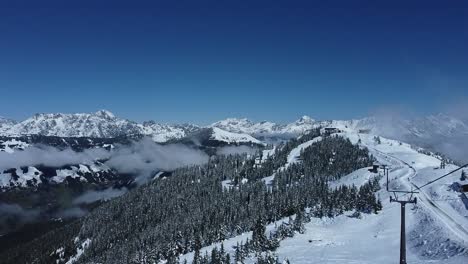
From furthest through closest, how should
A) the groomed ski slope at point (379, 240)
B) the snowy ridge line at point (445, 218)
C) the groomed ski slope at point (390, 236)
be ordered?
the snowy ridge line at point (445, 218), the groomed ski slope at point (390, 236), the groomed ski slope at point (379, 240)

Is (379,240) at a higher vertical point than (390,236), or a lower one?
lower

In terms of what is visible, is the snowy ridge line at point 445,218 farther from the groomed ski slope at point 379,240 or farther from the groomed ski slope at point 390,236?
the groomed ski slope at point 379,240

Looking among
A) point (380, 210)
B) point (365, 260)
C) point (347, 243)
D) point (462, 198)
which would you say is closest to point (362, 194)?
point (380, 210)

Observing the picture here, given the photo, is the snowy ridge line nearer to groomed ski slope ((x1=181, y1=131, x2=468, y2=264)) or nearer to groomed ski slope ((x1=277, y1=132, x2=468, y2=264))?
groomed ski slope ((x1=181, y1=131, x2=468, y2=264))

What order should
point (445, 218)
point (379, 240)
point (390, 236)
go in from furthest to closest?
point (390, 236)
point (379, 240)
point (445, 218)

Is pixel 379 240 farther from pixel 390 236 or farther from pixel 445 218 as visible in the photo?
pixel 445 218

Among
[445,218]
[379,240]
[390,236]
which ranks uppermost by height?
[445,218]

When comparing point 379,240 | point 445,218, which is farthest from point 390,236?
point 445,218

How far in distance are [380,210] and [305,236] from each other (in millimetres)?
28846

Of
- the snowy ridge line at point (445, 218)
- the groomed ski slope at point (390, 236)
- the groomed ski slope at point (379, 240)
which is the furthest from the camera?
the snowy ridge line at point (445, 218)

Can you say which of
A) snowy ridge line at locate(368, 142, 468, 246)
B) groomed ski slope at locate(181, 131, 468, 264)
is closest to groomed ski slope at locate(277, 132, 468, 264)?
groomed ski slope at locate(181, 131, 468, 264)

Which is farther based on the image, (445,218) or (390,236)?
(390,236)

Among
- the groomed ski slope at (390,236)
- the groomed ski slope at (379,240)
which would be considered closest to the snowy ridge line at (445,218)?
the groomed ski slope at (390,236)

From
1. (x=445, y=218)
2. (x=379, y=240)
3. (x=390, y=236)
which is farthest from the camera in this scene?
(x=390, y=236)
